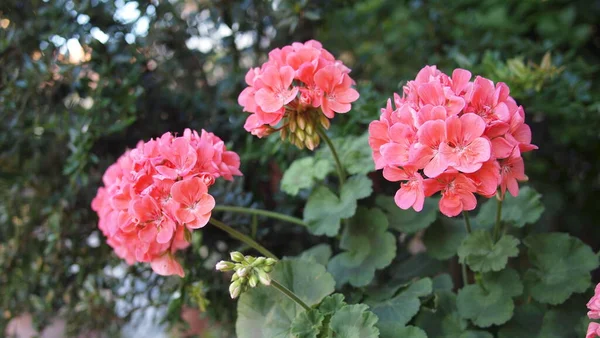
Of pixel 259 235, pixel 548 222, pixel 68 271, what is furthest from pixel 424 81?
pixel 68 271

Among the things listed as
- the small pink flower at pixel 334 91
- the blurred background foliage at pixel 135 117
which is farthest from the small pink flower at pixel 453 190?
the blurred background foliage at pixel 135 117

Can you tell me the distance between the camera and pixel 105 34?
1.32 m

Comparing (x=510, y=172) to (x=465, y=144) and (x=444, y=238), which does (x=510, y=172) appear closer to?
(x=465, y=144)

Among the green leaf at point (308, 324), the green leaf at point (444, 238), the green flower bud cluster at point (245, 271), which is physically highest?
the green flower bud cluster at point (245, 271)

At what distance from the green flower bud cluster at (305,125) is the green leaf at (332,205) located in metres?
0.19

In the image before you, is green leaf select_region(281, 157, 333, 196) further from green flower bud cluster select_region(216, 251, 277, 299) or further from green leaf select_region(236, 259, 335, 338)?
green flower bud cluster select_region(216, 251, 277, 299)

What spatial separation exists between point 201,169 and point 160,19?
672 mm

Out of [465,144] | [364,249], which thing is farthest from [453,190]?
[364,249]

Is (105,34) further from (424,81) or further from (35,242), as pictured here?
(424,81)

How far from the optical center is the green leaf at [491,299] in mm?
957

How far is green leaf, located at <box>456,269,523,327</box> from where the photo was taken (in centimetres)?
96

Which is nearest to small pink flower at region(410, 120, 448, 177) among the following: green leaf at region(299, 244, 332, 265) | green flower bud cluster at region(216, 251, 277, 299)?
green flower bud cluster at region(216, 251, 277, 299)

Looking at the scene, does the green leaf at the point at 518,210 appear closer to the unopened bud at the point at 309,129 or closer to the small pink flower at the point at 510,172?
the small pink flower at the point at 510,172

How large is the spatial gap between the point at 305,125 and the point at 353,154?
0.89 feet
